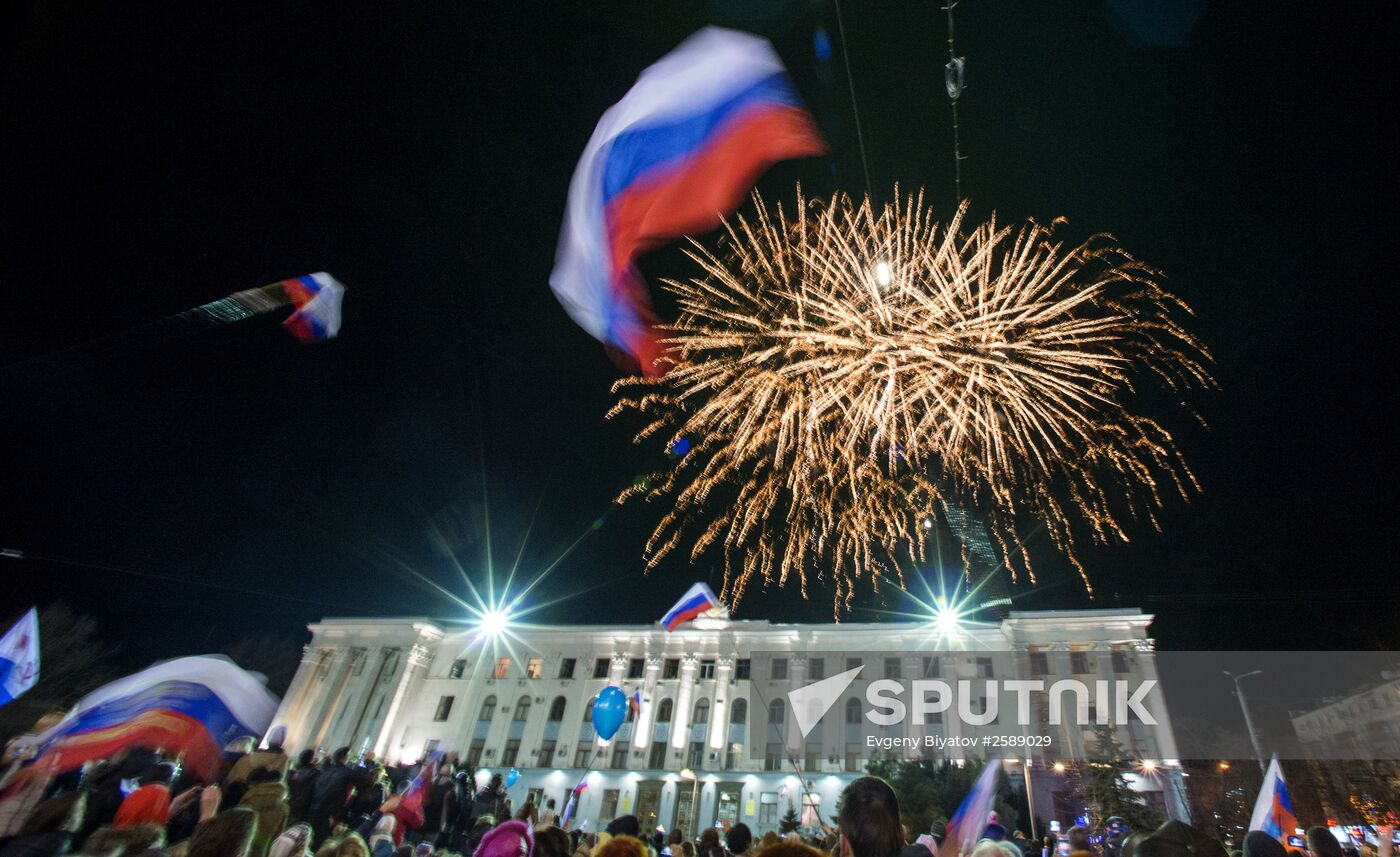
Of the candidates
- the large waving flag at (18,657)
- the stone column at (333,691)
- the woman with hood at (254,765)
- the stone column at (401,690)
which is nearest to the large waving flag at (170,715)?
the woman with hood at (254,765)

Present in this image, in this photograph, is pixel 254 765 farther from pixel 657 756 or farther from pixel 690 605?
pixel 657 756

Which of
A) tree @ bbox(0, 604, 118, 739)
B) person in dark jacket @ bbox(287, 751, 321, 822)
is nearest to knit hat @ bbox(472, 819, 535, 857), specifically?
person in dark jacket @ bbox(287, 751, 321, 822)

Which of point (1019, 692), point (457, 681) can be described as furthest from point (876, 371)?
point (457, 681)

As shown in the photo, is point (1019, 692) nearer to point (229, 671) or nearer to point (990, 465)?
point (990, 465)

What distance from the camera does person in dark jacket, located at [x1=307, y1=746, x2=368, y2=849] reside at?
6.40m

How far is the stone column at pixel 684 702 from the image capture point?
119 ft

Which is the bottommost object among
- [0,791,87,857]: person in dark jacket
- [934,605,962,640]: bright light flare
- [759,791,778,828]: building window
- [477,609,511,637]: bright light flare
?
[759,791,778,828]: building window

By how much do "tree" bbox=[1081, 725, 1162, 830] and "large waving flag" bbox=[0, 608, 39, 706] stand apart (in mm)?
27603

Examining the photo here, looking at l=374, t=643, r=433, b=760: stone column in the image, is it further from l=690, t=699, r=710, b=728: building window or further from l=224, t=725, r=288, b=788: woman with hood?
l=224, t=725, r=288, b=788: woman with hood

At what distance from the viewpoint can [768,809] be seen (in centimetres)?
3222

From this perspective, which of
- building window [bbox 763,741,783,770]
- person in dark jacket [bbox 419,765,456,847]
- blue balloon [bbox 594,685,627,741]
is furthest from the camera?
building window [bbox 763,741,783,770]

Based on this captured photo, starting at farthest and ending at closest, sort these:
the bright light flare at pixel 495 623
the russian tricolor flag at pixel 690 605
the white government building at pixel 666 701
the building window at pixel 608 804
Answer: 1. the bright light flare at pixel 495 623
2. the building window at pixel 608 804
3. the white government building at pixel 666 701
4. the russian tricolor flag at pixel 690 605

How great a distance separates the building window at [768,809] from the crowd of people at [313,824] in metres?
28.7

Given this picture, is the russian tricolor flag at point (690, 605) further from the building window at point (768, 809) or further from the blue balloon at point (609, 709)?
the building window at point (768, 809)
